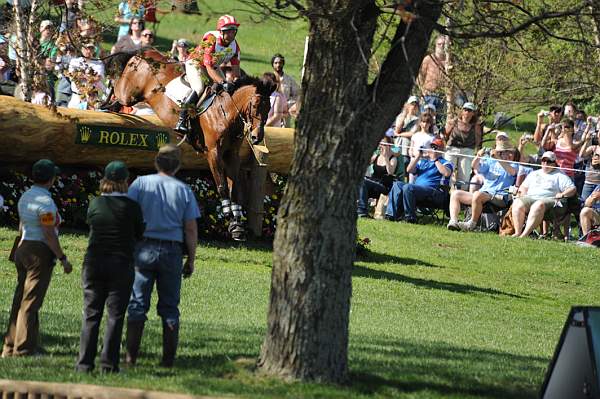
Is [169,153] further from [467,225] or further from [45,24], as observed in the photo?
[467,225]

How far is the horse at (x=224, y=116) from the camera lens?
64.7 ft

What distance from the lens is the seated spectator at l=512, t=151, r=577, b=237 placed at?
24.0 metres

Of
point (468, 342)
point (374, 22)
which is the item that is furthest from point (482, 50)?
point (374, 22)

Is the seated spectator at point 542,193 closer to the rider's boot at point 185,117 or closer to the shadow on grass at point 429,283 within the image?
the shadow on grass at point 429,283

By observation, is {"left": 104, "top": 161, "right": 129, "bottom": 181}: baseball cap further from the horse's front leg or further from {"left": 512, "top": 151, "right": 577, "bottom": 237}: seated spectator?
{"left": 512, "top": 151, "right": 577, "bottom": 237}: seated spectator

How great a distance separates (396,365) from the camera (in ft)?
35.5

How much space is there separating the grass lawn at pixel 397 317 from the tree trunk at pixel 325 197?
0.33m

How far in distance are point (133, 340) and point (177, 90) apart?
1071cm

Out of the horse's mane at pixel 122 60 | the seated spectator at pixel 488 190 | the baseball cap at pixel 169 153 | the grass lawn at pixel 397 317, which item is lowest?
the grass lawn at pixel 397 317

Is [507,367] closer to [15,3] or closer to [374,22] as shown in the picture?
[374,22]

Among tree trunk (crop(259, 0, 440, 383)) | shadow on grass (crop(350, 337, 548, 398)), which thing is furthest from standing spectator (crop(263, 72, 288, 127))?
tree trunk (crop(259, 0, 440, 383))

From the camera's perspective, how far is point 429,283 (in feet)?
64.1

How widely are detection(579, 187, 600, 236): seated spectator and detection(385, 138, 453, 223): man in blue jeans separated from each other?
9.18ft

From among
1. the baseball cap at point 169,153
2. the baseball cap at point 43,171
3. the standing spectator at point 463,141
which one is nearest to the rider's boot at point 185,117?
the standing spectator at point 463,141
